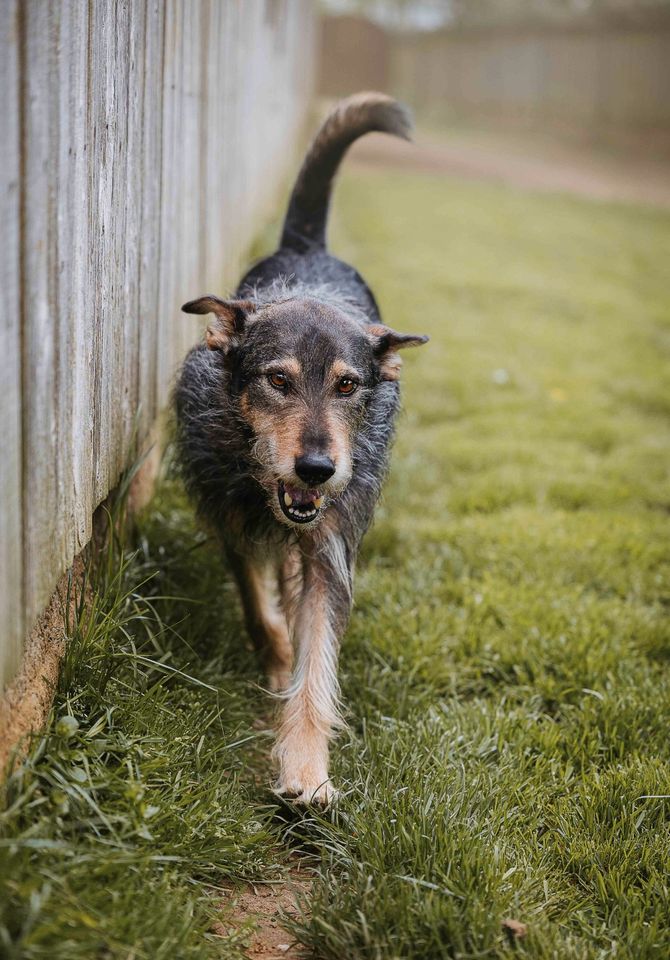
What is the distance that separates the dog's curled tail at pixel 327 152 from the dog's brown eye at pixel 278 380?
70.4 inches

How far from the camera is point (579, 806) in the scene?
2793 mm

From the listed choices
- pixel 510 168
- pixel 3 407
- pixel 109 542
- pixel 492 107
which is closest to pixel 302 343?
pixel 109 542

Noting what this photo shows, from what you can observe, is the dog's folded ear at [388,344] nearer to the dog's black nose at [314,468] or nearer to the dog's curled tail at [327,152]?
the dog's black nose at [314,468]

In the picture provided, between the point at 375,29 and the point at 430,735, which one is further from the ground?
the point at 375,29

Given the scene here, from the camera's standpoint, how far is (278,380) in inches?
119

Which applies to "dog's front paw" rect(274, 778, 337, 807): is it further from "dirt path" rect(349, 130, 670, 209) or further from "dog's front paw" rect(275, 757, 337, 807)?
"dirt path" rect(349, 130, 670, 209)

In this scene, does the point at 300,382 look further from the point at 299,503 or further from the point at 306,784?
the point at 306,784

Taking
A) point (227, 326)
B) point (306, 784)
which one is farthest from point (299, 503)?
point (306, 784)

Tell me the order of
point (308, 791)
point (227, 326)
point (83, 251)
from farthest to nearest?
point (227, 326), point (308, 791), point (83, 251)

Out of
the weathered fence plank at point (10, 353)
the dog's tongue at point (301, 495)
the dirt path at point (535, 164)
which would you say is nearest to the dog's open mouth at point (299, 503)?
the dog's tongue at point (301, 495)

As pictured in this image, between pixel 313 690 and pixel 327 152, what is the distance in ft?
9.00

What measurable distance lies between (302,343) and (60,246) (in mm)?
930

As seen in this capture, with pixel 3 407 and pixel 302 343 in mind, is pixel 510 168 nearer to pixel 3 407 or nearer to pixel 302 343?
pixel 302 343

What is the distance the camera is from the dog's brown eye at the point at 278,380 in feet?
9.91
